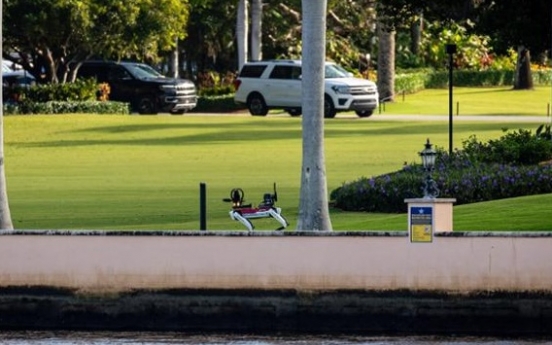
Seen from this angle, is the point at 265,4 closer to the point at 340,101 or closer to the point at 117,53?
the point at 117,53

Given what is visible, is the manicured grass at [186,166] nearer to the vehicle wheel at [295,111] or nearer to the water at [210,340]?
the vehicle wheel at [295,111]

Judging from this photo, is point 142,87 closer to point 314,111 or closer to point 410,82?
point 410,82

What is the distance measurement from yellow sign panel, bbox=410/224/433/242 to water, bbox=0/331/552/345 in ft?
3.52

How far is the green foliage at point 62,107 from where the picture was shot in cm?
4972

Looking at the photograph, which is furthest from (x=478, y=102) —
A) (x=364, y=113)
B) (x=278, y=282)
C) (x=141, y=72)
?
(x=278, y=282)

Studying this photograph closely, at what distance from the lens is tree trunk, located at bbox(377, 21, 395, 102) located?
5759 centimetres

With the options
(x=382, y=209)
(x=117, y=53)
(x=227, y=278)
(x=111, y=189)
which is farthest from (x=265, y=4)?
(x=227, y=278)

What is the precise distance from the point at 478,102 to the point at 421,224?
44477 millimetres

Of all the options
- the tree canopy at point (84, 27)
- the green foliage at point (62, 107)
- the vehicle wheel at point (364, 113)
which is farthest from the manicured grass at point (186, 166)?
the tree canopy at point (84, 27)

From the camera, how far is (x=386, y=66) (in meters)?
58.1

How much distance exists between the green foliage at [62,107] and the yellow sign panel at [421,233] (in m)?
33.4

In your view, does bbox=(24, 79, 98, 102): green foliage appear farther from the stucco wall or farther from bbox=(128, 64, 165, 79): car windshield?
the stucco wall

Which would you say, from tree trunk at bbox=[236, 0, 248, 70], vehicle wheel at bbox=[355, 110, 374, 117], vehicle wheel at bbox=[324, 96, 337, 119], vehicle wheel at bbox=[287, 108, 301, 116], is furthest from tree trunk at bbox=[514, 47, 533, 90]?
vehicle wheel at bbox=[324, 96, 337, 119]

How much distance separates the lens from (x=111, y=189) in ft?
98.1
